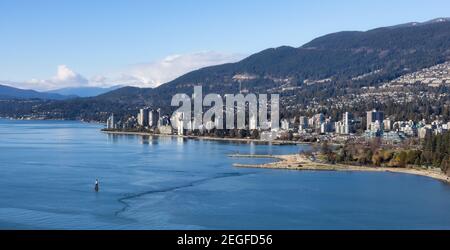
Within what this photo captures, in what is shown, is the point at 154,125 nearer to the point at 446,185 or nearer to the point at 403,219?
the point at 446,185

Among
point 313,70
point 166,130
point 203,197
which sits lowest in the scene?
point 203,197

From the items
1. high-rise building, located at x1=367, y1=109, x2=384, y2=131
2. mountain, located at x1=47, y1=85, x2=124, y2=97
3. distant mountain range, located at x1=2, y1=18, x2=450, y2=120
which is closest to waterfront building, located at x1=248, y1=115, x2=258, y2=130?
high-rise building, located at x1=367, y1=109, x2=384, y2=131

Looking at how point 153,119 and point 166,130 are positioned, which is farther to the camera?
point 153,119

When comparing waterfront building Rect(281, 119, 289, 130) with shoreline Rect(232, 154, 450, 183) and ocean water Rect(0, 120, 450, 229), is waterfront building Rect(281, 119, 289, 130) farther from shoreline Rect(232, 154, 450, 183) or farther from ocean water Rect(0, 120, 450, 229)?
ocean water Rect(0, 120, 450, 229)

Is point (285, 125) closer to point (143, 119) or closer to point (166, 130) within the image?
point (166, 130)

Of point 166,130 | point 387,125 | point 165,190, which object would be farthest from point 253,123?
point 165,190

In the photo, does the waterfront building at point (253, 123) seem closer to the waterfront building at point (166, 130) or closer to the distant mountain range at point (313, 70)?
the waterfront building at point (166, 130)

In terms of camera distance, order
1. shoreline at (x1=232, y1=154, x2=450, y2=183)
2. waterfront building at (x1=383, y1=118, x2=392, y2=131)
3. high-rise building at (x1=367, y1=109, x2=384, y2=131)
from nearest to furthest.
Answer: shoreline at (x1=232, y1=154, x2=450, y2=183)
waterfront building at (x1=383, y1=118, x2=392, y2=131)
high-rise building at (x1=367, y1=109, x2=384, y2=131)
